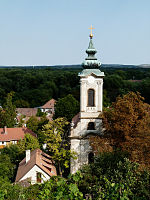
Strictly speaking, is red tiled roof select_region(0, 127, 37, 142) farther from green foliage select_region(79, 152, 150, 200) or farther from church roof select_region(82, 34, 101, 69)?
→ green foliage select_region(79, 152, 150, 200)

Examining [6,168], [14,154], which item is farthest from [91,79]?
[14,154]

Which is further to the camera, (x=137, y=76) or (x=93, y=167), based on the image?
(x=137, y=76)

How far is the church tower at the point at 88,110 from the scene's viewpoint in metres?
27.2

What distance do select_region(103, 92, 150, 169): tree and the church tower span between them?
1678 mm

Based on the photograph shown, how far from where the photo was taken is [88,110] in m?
27.5

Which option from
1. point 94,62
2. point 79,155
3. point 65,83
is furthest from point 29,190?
point 65,83

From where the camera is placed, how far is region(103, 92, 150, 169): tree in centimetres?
2167

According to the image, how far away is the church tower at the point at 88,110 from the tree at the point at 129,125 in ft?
5.51

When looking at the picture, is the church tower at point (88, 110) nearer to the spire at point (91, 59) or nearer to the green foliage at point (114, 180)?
the spire at point (91, 59)

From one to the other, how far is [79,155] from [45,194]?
16.8m

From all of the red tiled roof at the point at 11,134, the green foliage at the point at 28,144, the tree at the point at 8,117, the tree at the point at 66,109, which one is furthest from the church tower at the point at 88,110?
the tree at the point at 8,117

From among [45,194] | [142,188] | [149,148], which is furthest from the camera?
[149,148]

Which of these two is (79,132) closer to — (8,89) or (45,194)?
(45,194)

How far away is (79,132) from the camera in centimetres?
2750
